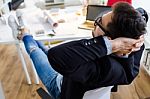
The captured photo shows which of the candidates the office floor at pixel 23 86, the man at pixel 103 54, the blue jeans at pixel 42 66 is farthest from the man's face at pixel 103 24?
the office floor at pixel 23 86

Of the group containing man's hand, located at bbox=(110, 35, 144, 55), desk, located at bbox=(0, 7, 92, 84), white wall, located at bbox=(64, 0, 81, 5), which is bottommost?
desk, located at bbox=(0, 7, 92, 84)

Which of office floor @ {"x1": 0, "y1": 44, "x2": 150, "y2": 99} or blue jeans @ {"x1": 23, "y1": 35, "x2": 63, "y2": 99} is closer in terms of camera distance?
blue jeans @ {"x1": 23, "y1": 35, "x2": 63, "y2": 99}

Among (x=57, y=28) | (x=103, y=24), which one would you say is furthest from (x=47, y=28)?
(x=103, y=24)

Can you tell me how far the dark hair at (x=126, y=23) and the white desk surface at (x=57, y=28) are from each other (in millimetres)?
778

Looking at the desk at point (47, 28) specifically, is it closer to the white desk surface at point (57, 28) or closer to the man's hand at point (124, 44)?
the white desk surface at point (57, 28)

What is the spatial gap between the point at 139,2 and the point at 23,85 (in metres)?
1.43

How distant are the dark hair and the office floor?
1.28m

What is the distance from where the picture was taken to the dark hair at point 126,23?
706 millimetres

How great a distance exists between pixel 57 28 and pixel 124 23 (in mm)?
980

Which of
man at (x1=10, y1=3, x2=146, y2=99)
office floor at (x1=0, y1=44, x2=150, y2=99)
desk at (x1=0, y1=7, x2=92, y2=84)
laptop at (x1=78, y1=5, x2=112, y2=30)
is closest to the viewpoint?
man at (x1=10, y1=3, x2=146, y2=99)

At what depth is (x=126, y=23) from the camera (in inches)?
27.8

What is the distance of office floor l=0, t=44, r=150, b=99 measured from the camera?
1929 millimetres

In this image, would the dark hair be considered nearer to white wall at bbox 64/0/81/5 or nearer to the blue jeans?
the blue jeans

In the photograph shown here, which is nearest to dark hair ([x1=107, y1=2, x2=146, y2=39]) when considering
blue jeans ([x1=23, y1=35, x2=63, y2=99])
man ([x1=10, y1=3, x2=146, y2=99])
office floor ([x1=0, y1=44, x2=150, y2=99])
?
man ([x1=10, y1=3, x2=146, y2=99])
